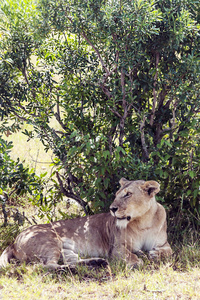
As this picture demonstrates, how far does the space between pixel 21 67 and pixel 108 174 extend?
1801 mm

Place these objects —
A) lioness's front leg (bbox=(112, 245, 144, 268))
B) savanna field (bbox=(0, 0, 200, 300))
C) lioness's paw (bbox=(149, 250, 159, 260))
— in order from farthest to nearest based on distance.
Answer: lioness's paw (bbox=(149, 250, 159, 260)), lioness's front leg (bbox=(112, 245, 144, 268)), savanna field (bbox=(0, 0, 200, 300))

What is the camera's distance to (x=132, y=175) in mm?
4969

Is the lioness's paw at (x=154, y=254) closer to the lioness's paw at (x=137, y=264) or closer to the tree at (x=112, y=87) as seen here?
the lioness's paw at (x=137, y=264)

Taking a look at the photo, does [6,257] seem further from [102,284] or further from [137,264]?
[137,264]

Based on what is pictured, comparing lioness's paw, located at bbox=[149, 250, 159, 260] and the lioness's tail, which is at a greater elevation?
the lioness's tail

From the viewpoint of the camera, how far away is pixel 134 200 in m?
4.39

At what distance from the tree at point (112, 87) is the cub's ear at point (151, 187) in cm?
40

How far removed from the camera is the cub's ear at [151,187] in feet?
14.4

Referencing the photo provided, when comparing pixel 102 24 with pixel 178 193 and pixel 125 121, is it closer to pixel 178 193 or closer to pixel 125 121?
pixel 125 121

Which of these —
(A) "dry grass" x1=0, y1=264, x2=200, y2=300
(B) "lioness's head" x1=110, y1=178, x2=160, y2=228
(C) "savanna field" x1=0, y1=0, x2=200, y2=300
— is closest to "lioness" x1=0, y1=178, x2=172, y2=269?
(B) "lioness's head" x1=110, y1=178, x2=160, y2=228

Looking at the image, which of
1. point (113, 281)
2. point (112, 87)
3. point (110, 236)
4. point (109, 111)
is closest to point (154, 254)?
point (110, 236)

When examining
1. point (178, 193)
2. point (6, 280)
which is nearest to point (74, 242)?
point (6, 280)

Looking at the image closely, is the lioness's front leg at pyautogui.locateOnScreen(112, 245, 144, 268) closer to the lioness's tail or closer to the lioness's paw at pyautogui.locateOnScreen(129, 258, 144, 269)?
the lioness's paw at pyautogui.locateOnScreen(129, 258, 144, 269)

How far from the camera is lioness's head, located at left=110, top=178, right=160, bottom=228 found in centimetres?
436
